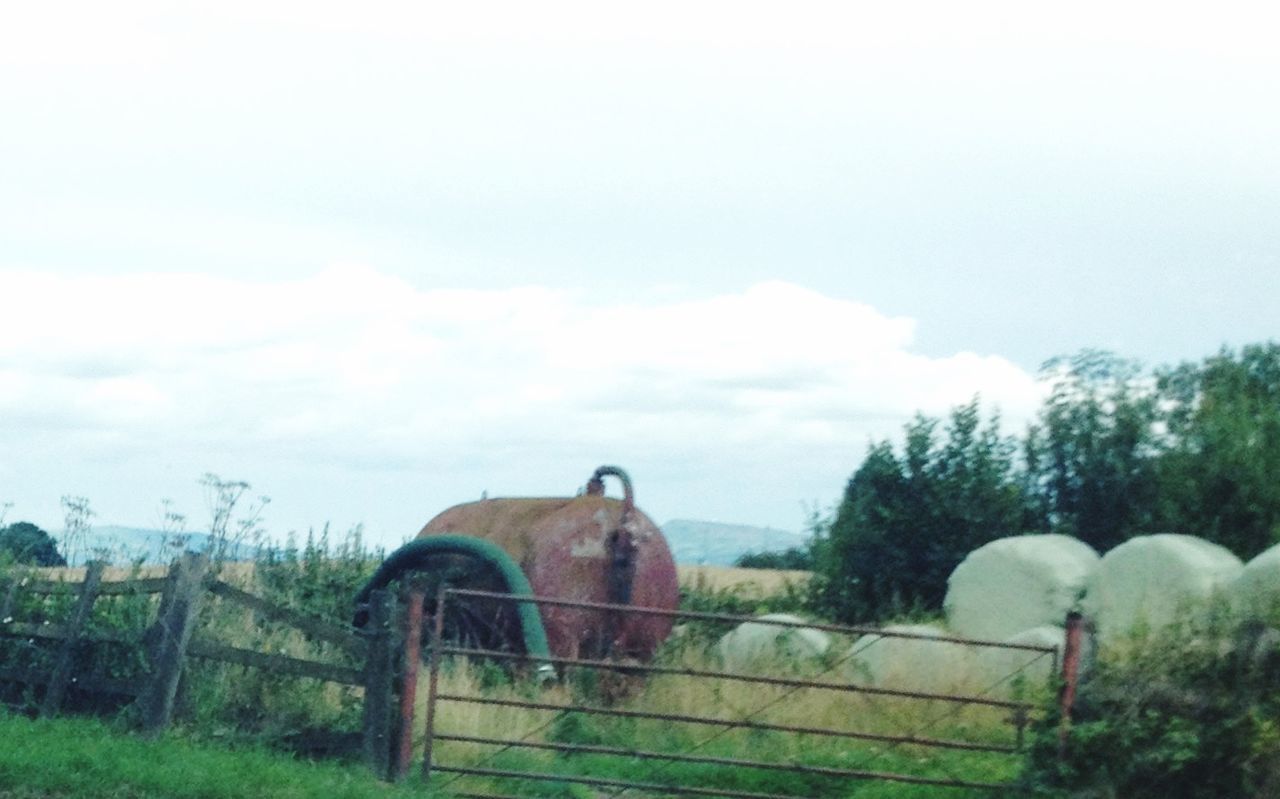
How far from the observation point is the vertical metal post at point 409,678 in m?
11.5

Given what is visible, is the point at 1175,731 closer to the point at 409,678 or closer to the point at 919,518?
the point at 409,678

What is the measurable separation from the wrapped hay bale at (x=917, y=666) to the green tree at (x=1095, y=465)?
9.50 meters

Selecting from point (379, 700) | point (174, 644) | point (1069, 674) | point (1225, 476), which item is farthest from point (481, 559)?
point (1225, 476)

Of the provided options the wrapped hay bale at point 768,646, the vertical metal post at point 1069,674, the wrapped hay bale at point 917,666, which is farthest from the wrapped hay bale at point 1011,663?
the vertical metal post at point 1069,674

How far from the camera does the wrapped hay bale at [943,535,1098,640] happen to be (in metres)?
20.8

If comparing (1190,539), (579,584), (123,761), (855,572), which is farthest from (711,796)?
(855,572)

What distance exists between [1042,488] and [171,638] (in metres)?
16.5

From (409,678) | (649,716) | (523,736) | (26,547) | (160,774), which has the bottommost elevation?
(160,774)

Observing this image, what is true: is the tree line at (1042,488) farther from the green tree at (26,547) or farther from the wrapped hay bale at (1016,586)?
the green tree at (26,547)

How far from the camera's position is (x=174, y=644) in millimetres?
12781

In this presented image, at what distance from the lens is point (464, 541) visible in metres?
16.8

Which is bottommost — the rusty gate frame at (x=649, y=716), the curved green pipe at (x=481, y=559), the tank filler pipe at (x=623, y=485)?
the rusty gate frame at (x=649, y=716)

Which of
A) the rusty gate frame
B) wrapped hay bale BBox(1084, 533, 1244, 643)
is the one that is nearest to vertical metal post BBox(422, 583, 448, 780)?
the rusty gate frame

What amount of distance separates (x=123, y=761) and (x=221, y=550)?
16.5ft
